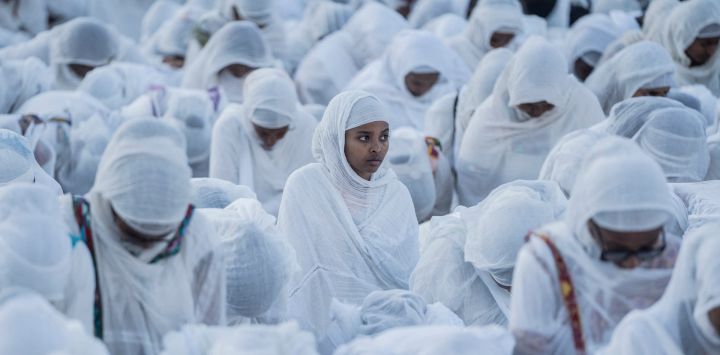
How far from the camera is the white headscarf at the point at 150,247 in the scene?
3795mm

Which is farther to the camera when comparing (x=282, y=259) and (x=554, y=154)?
(x=554, y=154)

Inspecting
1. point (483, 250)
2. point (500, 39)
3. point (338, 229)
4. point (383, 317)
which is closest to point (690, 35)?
point (500, 39)

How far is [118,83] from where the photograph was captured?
9.19m

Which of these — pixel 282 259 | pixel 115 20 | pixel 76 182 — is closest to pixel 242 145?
pixel 76 182

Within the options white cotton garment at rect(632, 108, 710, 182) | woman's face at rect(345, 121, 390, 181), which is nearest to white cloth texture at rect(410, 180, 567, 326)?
woman's face at rect(345, 121, 390, 181)

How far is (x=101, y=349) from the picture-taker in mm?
3557

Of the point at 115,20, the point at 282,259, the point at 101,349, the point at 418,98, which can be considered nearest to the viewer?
the point at 101,349

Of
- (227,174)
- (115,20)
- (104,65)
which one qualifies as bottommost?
(115,20)

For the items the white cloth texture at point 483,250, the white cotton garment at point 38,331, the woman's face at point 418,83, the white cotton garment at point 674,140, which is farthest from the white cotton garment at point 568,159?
the white cotton garment at point 38,331

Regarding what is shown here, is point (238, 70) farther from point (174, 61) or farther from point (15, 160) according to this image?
point (15, 160)

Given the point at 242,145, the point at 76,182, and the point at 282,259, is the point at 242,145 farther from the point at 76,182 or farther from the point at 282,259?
the point at 282,259

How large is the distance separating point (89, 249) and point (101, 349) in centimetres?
43

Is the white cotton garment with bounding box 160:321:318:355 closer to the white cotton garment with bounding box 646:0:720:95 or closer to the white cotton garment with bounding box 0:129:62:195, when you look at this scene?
the white cotton garment with bounding box 0:129:62:195

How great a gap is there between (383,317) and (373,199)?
1.03 meters
